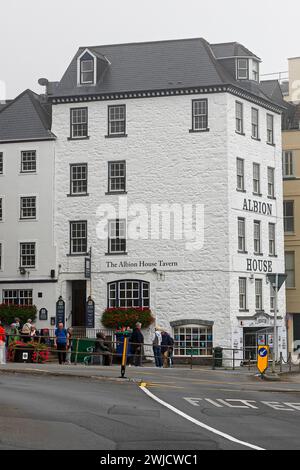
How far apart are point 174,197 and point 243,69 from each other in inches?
349

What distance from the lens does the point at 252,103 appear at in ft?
167

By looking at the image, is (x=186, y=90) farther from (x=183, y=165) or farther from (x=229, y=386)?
(x=229, y=386)

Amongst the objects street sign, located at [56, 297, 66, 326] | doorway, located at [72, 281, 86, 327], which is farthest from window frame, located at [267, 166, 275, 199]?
street sign, located at [56, 297, 66, 326]

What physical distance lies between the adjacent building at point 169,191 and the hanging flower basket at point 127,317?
0.59 m

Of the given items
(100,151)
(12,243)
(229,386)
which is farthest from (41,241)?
(229,386)

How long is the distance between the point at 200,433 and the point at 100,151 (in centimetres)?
3564

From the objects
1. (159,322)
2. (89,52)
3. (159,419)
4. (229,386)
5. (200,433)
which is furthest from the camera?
(89,52)

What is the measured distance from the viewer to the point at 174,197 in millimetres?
48250

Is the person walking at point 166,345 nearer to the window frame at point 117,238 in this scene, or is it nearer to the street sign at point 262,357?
the street sign at point 262,357

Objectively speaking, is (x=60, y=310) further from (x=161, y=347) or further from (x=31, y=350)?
(x=31, y=350)

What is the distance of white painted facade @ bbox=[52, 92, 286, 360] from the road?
20.2m

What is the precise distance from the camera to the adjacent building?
4762 centimetres

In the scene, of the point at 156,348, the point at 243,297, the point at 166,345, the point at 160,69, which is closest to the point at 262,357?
the point at 156,348

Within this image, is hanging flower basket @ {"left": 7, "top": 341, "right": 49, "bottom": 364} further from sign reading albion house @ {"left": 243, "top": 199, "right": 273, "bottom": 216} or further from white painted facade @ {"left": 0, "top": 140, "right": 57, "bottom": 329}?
sign reading albion house @ {"left": 243, "top": 199, "right": 273, "bottom": 216}
